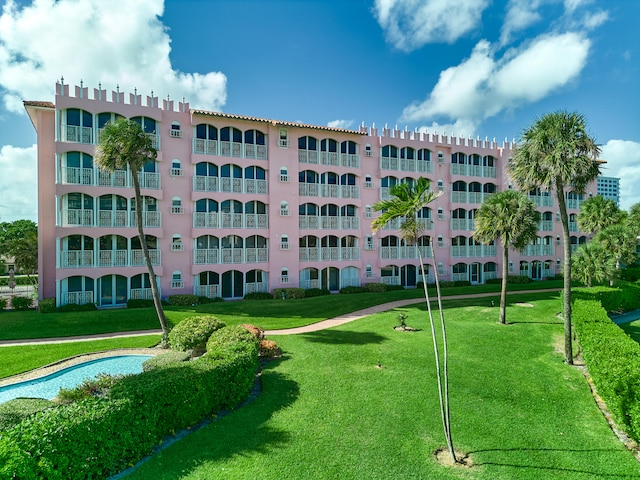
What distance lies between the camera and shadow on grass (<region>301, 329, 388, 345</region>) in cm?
1680

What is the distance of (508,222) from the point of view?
20141 millimetres

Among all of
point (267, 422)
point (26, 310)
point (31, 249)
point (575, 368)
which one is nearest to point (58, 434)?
point (267, 422)

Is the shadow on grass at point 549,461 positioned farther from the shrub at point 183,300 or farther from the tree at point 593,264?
the shrub at point 183,300

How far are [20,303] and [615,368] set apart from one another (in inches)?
1271

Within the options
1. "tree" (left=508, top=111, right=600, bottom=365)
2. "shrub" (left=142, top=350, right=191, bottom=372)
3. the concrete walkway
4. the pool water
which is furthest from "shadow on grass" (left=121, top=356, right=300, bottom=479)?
"tree" (left=508, top=111, right=600, bottom=365)

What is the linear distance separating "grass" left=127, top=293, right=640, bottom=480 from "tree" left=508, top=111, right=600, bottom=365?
3962 millimetres

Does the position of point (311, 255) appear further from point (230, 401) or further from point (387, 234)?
point (230, 401)

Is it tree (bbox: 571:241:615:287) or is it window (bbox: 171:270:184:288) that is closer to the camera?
tree (bbox: 571:241:615:287)

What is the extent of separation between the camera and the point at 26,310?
81.3 ft

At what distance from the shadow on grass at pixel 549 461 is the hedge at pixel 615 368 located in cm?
102

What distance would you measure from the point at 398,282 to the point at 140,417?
2992cm

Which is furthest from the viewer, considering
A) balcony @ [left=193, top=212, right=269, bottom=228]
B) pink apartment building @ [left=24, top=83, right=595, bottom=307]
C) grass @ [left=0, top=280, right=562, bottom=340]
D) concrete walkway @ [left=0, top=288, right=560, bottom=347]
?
balcony @ [left=193, top=212, right=269, bottom=228]

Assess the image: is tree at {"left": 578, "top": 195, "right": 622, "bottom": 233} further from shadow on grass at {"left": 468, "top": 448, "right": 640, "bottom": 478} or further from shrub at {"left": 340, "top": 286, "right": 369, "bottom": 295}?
shadow on grass at {"left": 468, "top": 448, "right": 640, "bottom": 478}

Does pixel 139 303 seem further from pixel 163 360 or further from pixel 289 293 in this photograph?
pixel 163 360
